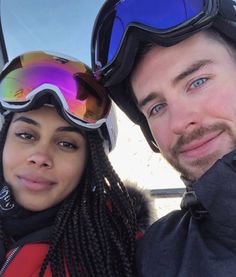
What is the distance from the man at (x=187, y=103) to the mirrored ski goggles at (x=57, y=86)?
0.38 ft

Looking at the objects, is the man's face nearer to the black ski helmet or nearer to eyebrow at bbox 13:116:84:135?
the black ski helmet

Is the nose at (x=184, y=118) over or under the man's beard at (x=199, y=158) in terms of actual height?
over

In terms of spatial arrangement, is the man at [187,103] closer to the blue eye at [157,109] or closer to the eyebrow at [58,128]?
the blue eye at [157,109]

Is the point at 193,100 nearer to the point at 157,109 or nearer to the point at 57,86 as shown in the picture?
the point at 157,109

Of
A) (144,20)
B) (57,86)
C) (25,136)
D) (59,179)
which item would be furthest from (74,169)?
(144,20)

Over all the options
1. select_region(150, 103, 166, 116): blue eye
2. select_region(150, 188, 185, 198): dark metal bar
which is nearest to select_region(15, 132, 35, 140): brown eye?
select_region(150, 103, 166, 116): blue eye

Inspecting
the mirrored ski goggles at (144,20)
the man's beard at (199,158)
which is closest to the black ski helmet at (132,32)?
the mirrored ski goggles at (144,20)

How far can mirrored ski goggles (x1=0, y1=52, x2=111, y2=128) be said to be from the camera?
5.12 feet

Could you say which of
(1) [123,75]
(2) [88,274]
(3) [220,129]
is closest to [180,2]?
(1) [123,75]

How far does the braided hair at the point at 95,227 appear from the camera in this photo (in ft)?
4.49

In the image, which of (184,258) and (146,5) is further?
(146,5)

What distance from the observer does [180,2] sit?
138 cm

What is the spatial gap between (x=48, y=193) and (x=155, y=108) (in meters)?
0.52

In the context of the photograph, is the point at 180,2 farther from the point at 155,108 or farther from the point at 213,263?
the point at 213,263
